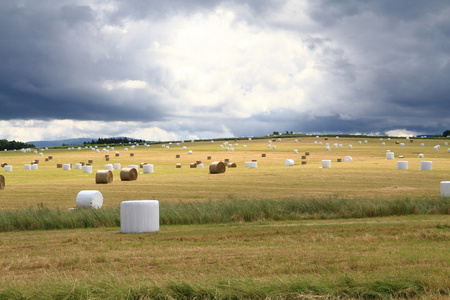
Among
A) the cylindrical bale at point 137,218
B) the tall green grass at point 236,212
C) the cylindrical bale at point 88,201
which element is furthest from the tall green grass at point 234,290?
the cylindrical bale at point 88,201

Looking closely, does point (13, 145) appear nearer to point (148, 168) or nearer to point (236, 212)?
point (148, 168)

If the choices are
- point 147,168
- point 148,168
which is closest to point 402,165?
point 148,168

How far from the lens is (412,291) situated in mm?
10211

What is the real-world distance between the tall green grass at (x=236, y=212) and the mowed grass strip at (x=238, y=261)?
51.2 inches

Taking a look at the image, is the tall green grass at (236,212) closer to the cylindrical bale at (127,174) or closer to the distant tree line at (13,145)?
the cylindrical bale at (127,174)

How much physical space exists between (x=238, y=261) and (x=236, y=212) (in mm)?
9791

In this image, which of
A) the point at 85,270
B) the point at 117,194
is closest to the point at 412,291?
the point at 85,270

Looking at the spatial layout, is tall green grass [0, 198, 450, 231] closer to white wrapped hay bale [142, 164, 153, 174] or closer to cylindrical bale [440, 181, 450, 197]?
cylindrical bale [440, 181, 450, 197]

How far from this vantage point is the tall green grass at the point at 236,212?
2225 centimetres

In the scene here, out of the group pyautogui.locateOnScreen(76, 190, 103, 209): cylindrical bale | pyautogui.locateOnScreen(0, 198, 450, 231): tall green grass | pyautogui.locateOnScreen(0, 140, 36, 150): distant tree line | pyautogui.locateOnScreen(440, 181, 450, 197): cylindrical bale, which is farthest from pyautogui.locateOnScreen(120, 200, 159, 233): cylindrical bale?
pyautogui.locateOnScreen(0, 140, 36, 150): distant tree line

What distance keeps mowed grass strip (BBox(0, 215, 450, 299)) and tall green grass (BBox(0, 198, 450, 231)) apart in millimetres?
1302

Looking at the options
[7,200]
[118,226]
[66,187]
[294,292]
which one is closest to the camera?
[294,292]

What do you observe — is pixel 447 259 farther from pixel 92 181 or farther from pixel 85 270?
pixel 92 181

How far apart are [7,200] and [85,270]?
926 inches
